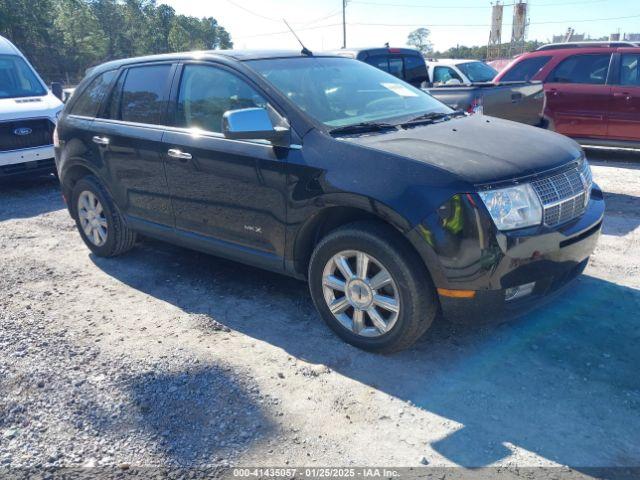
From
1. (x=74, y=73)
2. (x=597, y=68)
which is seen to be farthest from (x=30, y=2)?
(x=597, y=68)

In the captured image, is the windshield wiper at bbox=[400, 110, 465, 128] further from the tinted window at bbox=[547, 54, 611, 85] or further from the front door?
the tinted window at bbox=[547, 54, 611, 85]

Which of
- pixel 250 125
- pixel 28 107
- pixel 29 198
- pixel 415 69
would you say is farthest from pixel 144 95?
pixel 415 69

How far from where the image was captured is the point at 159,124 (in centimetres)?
439

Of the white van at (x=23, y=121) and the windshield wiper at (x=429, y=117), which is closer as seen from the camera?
A: the windshield wiper at (x=429, y=117)

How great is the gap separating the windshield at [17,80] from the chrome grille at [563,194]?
8388 mm

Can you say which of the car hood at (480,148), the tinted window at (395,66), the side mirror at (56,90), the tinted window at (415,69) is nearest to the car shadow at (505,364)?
the car hood at (480,148)

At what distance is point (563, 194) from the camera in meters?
3.24

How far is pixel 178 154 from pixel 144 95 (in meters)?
0.81

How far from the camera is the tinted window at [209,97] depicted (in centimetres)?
389

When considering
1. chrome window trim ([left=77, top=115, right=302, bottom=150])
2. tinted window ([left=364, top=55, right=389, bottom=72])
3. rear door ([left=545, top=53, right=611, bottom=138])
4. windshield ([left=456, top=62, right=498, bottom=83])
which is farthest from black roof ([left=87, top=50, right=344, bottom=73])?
windshield ([left=456, top=62, right=498, bottom=83])

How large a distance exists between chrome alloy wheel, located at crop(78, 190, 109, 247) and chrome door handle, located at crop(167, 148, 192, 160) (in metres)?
1.34

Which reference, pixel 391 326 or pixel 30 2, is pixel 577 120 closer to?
pixel 391 326

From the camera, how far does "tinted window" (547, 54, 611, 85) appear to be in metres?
8.69

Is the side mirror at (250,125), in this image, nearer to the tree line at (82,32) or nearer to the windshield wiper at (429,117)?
the windshield wiper at (429,117)
